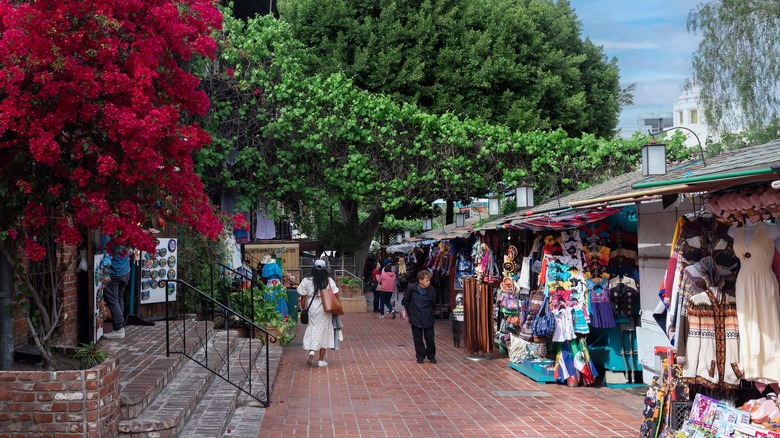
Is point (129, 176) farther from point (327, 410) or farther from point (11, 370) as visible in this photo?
point (327, 410)

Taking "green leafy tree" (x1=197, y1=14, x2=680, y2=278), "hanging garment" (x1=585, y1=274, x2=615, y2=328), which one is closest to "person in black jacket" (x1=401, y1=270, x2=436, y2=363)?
"hanging garment" (x1=585, y1=274, x2=615, y2=328)

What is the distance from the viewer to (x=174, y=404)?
7.52 meters

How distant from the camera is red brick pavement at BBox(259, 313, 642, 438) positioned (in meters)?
8.33

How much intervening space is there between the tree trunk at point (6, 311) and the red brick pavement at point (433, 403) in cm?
269

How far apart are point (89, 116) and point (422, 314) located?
8349 mm

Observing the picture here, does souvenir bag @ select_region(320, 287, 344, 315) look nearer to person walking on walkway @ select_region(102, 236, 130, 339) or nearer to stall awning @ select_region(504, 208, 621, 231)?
stall awning @ select_region(504, 208, 621, 231)


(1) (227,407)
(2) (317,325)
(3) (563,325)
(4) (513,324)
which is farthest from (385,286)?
(1) (227,407)

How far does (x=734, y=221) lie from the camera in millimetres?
6180

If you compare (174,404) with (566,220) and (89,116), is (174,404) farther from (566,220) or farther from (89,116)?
(566,220)

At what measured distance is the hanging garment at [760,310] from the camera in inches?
234

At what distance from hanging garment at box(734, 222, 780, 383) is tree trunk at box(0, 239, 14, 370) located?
568cm

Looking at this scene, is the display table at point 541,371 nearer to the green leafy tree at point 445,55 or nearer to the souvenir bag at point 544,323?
the souvenir bag at point 544,323

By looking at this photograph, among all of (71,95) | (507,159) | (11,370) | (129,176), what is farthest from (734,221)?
(507,159)

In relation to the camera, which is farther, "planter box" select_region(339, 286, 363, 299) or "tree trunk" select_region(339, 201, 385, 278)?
"tree trunk" select_region(339, 201, 385, 278)
